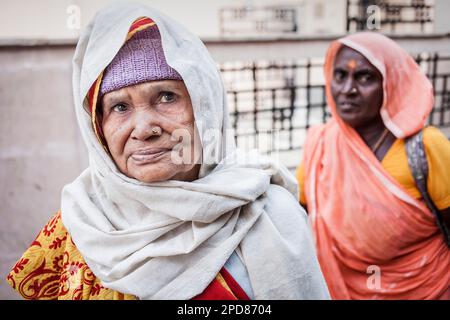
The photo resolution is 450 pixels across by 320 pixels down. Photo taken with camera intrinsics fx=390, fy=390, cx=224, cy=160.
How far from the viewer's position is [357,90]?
5.15 feet

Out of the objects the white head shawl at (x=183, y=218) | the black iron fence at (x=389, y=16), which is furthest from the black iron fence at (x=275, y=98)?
the white head shawl at (x=183, y=218)

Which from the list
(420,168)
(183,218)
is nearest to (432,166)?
(420,168)

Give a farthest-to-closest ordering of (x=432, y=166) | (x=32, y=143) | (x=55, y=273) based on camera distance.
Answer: (x=432, y=166)
(x=32, y=143)
(x=55, y=273)

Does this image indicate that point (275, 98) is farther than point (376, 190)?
Yes

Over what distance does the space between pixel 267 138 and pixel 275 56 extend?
19.4 inches

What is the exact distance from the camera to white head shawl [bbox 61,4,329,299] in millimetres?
772

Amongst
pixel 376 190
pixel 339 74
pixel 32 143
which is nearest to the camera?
pixel 32 143

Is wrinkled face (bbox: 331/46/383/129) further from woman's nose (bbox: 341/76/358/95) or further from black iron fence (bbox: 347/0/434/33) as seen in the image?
black iron fence (bbox: 347/0/434/33)

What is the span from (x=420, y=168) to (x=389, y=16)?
51.6 inches

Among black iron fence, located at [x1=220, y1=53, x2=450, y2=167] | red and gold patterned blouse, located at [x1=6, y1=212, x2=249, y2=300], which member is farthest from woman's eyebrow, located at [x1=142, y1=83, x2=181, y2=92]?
black iron fence, located at [x1=220, y1=53, x2=450, y2=167]

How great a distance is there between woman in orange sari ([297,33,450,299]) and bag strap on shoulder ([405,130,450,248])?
0.05 feet

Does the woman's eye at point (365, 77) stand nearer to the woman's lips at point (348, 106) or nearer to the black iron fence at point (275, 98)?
the woman's lips at point (348, 106)

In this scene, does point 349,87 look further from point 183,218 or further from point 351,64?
point 183,218

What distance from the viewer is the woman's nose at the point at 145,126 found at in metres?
0.75
